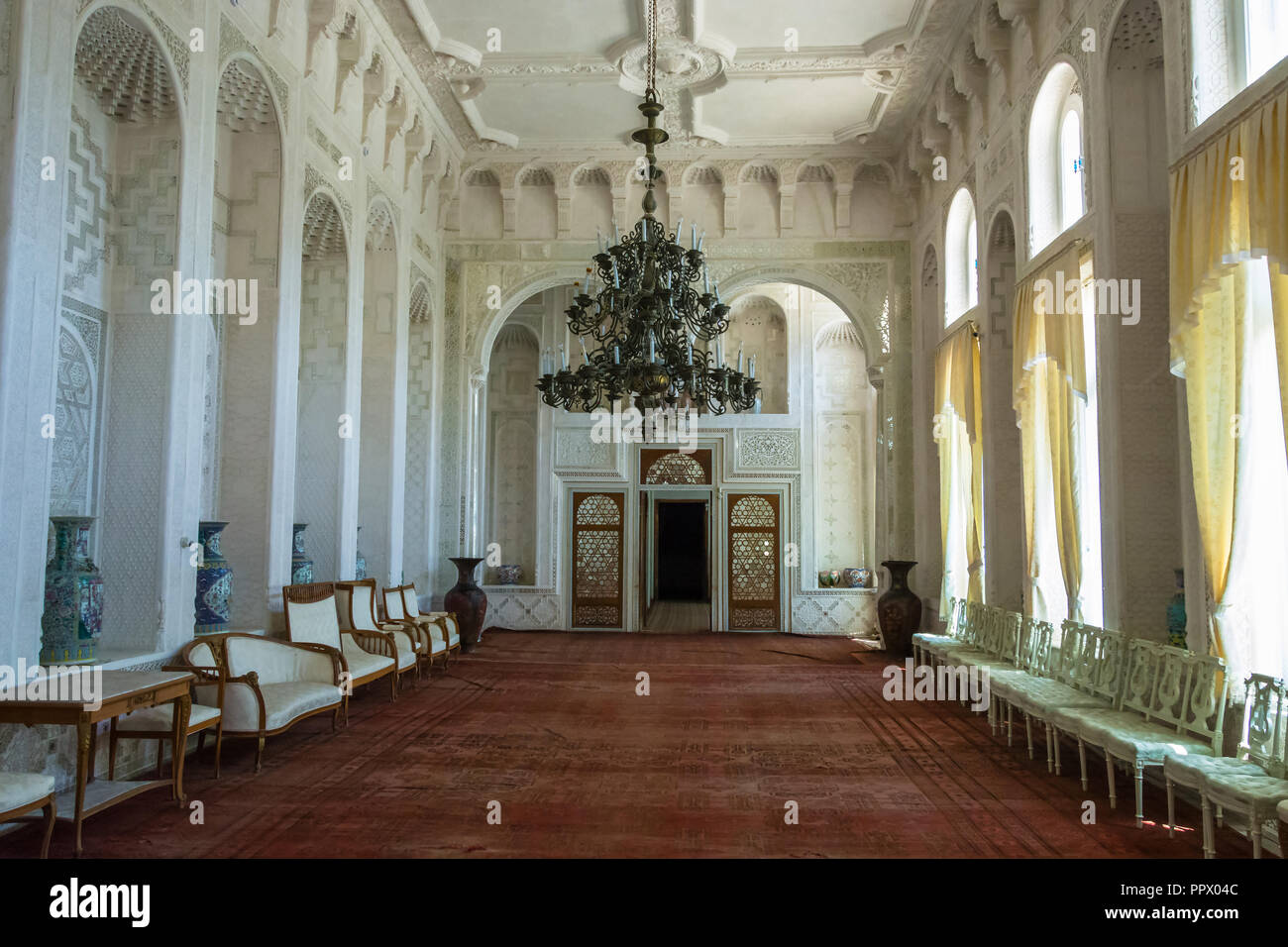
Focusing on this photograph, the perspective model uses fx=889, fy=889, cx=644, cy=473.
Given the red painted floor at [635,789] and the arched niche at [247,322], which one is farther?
the arched niche at [247,322]

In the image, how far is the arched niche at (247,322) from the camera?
6.40m

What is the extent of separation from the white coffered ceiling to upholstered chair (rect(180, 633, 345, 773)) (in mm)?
5751

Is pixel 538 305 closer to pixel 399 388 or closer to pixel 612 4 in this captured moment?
pixel 399 388

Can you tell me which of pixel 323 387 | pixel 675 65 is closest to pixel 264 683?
pixel 323 387

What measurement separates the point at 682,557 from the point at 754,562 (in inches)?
292

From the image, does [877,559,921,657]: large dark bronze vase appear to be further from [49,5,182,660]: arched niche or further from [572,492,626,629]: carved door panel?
[49,5,182,660]: arched niche

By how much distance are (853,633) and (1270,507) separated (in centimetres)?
836

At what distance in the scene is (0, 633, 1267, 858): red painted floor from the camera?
3754 mm

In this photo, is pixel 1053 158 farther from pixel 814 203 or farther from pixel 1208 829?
pixel 1208 829

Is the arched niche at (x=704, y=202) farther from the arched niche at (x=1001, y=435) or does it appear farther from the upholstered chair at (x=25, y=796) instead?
the upholstered chair at (x=25, y=796)

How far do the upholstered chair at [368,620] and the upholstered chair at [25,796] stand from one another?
154 inches

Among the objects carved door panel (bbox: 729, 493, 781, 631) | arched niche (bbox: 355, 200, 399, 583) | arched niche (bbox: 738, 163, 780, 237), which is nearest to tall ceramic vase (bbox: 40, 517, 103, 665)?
arched niche (bbox: 355, 200, 399, 583)

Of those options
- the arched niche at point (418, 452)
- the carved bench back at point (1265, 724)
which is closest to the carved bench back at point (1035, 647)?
the carved bench back at point (1265, 724)
